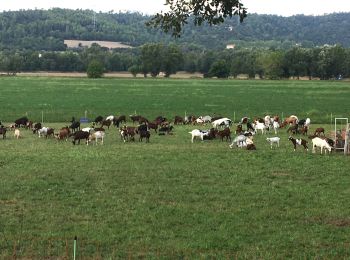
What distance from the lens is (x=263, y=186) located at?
1802 cm

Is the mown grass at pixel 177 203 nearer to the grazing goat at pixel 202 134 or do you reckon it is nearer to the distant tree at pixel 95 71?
the grazing goat at pixel 202 134

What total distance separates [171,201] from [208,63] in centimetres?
15756

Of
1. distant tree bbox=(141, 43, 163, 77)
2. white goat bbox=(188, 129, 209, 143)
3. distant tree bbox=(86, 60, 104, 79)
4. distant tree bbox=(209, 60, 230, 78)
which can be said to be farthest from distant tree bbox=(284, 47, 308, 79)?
white goat bbox=(188, 129, 209, 143)

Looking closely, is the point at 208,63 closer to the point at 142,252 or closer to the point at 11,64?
the point at 11,64

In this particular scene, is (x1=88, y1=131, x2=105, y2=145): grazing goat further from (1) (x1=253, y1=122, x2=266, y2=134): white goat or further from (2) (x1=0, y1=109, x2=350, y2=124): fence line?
(2) (x1=0, y1=109, x2=350, y2=124): fence line

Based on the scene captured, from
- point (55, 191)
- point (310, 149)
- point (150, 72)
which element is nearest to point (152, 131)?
point (310, 149)

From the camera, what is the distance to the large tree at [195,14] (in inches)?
470

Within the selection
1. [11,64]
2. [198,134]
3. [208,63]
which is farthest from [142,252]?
[11,64]

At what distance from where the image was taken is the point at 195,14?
12.3 m

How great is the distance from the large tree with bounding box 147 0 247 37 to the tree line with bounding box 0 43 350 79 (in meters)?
134

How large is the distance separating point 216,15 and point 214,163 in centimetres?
1114

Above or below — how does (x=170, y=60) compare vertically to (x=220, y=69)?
above

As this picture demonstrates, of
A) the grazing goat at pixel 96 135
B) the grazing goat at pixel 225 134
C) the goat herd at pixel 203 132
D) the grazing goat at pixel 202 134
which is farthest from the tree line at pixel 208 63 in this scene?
the grazing goat at pixel 96 135

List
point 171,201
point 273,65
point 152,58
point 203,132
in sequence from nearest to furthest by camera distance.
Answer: point 171,201
point 203,132
point 273,65
point 152,58
